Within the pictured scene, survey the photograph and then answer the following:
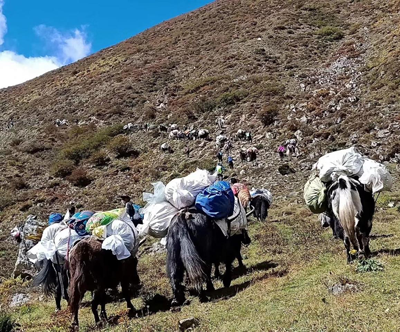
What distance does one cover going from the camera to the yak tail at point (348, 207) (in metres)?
5.59

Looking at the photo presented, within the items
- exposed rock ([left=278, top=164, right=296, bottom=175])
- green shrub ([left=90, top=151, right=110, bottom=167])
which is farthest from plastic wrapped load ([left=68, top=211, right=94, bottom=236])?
green shrub ([left=90, top=151, right=110, bottom=167])

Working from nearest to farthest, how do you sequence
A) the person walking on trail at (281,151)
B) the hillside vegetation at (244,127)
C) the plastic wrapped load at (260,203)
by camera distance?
the hillside vegetation at (244,127), the plastic wrapped load at (260,203), the person walking on trail at (281,151)

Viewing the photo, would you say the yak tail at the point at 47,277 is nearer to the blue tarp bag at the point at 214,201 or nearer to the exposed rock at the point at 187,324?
the blue tarp bag at the point at 214,201

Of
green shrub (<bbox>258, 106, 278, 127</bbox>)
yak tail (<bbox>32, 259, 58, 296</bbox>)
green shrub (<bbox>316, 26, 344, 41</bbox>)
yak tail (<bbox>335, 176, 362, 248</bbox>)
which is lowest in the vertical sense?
yak tail (<bbox>32, 259, 58, 296</bbox>)

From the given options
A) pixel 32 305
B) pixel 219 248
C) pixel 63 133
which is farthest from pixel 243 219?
pixel 63 133

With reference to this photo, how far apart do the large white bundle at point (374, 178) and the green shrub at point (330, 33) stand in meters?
35.8

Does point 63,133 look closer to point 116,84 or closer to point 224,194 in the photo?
point 116,84

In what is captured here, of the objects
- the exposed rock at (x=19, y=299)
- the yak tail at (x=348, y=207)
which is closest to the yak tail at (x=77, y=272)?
the yak tail at (x=348, y=207)

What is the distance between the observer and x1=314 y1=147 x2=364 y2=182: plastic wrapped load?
5992 millimetres

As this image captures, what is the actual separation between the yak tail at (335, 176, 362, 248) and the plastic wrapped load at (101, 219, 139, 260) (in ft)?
9.64

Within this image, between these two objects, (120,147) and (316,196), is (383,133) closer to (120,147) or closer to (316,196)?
(316,196)

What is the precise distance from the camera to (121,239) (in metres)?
5.95

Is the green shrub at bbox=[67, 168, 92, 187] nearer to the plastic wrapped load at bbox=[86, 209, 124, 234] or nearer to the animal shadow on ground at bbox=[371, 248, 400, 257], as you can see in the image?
the plastic wrapped load at bbox=[86, 209, 124, 234]

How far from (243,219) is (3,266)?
981cm
